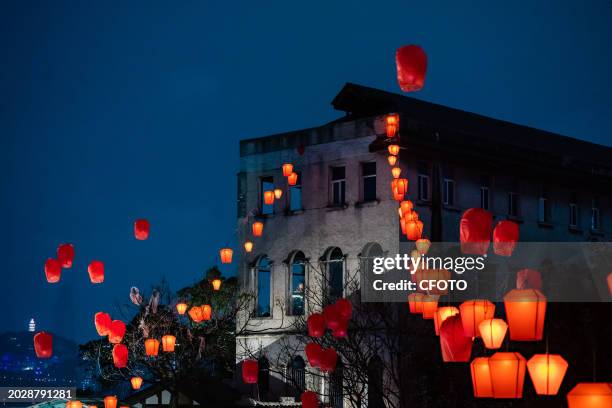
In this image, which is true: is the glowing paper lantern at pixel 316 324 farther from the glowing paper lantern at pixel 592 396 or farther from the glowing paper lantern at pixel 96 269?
the glowing paper lantern at pixel 592 396

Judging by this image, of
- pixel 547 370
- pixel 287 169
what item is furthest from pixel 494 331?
pixel 287 169

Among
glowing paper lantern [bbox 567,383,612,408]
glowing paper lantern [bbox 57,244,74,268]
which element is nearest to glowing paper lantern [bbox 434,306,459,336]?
glowing paper lantern [bbox 567,383,612,408]

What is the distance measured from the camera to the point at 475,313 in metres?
18.4

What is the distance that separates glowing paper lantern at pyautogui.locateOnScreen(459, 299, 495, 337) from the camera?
18.4 metres

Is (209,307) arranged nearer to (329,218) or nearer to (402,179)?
(329,218)

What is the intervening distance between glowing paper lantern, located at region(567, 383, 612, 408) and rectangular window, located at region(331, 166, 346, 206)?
75.0 ft

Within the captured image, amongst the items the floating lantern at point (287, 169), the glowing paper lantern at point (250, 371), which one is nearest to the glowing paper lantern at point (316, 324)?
the glowing paper lantern at point (250, 371)

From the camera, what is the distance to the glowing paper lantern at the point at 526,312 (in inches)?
614

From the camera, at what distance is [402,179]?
110ft

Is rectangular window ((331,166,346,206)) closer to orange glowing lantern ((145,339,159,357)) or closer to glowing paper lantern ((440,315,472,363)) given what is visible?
orange glowing lantern ((145,339,159,357))

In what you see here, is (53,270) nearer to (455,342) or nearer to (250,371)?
(250,371)

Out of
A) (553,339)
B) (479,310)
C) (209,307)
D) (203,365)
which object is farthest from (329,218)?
(479,310)

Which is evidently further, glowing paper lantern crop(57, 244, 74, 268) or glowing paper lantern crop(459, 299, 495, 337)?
glowing paper lantern crop(57, 244, 74, 268)

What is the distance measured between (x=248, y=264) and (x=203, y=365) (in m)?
5.50
